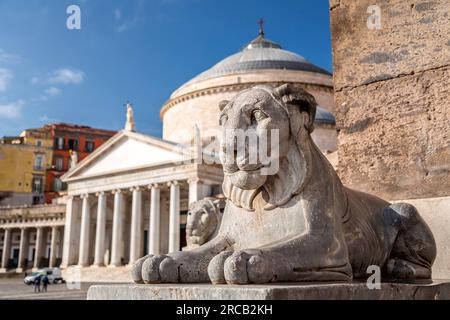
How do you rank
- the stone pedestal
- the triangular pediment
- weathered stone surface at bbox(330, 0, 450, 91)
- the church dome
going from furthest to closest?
the church dome, the triangular pediment, weathered stone surface at bbox(330, 0, 450, 91), the stone pedestal

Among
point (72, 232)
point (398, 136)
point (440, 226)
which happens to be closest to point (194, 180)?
point (72, 232)

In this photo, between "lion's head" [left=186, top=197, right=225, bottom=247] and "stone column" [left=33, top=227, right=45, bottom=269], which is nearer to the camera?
"lion's head" [left=186, top=197, right=225, bottom=247]

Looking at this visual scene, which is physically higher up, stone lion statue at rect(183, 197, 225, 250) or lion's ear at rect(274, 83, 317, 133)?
lion's ear at rect(274, 83, 317, 133)

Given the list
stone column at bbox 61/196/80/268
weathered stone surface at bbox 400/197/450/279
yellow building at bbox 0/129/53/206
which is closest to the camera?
weathered stone surface at bbox 400/197/450/279

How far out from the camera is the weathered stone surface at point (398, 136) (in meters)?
3.72

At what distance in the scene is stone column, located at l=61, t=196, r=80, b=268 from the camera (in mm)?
38781

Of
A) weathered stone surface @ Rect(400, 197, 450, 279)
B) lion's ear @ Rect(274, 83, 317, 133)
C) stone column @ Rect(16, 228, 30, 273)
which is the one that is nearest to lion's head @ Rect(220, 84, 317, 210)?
lion's ear @ Rect(274, 83, 317, 133)

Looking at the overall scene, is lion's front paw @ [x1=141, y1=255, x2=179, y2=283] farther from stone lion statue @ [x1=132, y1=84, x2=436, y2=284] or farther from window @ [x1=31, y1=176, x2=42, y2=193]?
window @ [x1=31, y1=176, x2=42, y2=193]

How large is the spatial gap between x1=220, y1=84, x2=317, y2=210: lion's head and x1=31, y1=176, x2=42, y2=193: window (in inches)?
2088

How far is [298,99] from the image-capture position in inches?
104
